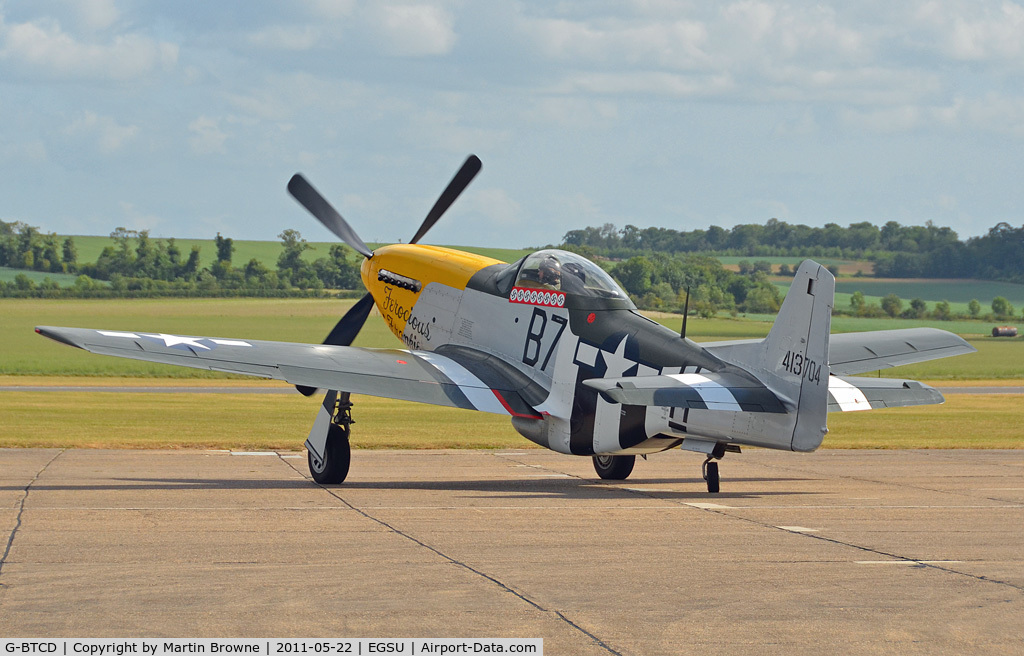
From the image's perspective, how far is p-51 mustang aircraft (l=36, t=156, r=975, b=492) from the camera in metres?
14.4

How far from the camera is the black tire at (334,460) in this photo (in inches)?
687

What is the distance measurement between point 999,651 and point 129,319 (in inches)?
4598

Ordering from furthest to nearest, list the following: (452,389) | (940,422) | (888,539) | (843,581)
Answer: (940,422)
(452,389)
(888,539)
(843,581)

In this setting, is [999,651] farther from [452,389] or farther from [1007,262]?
[1007,262]

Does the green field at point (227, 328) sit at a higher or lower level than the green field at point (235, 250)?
lower

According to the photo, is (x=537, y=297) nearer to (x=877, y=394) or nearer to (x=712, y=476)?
(x=712, y=476)

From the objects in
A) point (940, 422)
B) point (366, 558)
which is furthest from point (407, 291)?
point (940, 422)

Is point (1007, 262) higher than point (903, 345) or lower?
higher

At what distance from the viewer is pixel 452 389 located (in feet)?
54.8

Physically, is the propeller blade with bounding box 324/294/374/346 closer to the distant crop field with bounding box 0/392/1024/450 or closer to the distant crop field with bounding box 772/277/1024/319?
the distant crop field with bounding box 0/392/1024/450

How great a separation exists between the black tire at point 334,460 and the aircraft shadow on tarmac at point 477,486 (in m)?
0.18

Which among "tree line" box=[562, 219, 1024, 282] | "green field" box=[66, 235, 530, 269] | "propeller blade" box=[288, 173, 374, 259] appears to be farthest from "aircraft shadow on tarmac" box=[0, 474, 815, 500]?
"green field" box=[66, 235, 530, 269]

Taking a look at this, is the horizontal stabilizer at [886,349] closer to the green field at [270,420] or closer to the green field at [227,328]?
the green field at [270,420]

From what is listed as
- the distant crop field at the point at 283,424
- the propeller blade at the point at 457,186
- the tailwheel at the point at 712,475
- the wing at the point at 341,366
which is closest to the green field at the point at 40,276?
the distant crop field at the point at 283,424
